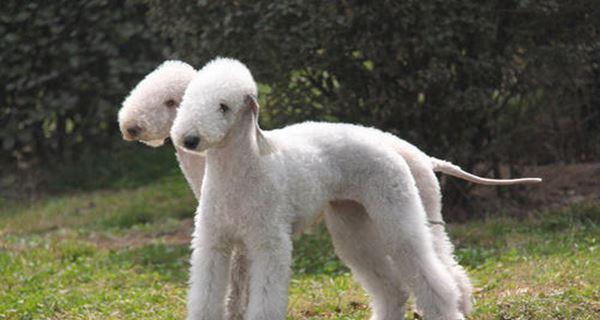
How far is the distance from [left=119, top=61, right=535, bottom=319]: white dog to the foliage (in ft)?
18.5

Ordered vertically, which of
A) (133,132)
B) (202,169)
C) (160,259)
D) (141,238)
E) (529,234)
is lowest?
(141,238)

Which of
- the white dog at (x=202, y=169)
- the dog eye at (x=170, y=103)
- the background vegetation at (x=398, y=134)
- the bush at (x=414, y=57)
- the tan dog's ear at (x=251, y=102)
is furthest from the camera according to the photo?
the bush at (x=414, y=57)

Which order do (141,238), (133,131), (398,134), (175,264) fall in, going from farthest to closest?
(141,238) < (398,134) < (175,264) < (133,131)

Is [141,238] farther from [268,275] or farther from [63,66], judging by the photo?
[268,275]

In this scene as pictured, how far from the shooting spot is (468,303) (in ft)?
18.4

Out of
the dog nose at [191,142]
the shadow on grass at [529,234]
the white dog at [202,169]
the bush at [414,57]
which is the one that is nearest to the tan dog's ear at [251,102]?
the dog nose at [191,142]

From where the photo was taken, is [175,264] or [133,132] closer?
[133,132]

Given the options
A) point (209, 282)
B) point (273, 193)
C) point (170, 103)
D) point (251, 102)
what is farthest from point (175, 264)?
point (251, 102)

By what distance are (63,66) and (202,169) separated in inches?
237

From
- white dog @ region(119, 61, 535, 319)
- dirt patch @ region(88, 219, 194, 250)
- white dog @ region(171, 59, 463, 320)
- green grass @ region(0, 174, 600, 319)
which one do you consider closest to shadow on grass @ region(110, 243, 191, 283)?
green grass @ region(0, 174, 600, 319)

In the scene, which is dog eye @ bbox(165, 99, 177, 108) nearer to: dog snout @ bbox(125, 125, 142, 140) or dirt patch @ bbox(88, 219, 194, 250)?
dog snout @ bbox(125, 125, 142, 140)

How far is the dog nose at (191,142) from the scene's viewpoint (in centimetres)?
458

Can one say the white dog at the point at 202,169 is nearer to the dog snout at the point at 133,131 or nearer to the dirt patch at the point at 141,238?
the dog snout at the point at 133,131

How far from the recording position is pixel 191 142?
4582 millimetres
